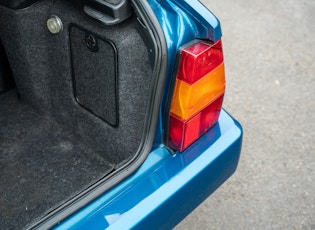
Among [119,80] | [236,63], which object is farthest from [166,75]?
[236,63]

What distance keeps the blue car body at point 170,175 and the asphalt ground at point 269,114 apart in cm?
66

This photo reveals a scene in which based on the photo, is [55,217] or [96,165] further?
[96,165]

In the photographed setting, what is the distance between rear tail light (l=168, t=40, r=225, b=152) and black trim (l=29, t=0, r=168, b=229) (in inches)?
1.9

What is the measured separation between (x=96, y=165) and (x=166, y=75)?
2.09 ft

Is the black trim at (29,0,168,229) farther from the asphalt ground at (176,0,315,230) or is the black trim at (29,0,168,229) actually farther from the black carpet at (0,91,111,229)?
the asphalt ground at (176,0,315,230)

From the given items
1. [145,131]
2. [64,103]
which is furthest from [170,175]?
[64,103]

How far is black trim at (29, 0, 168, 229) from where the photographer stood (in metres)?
1.02

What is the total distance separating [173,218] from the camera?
1.15m

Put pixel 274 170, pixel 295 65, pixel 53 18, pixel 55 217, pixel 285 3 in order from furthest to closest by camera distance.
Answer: pixel 285 3 → pixel 295 65 → pixel 274 170 → pixel 53 18 → pixel 55 217

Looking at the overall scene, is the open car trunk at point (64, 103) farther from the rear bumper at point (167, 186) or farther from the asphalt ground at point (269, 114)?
the asphalt ground at point (269, 114)

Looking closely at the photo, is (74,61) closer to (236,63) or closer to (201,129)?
(201,129)

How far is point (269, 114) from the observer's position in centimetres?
229

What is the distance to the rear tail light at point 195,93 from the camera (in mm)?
1047

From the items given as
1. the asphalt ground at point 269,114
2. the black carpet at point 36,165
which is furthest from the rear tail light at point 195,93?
the asphalt ground at point 269,114
